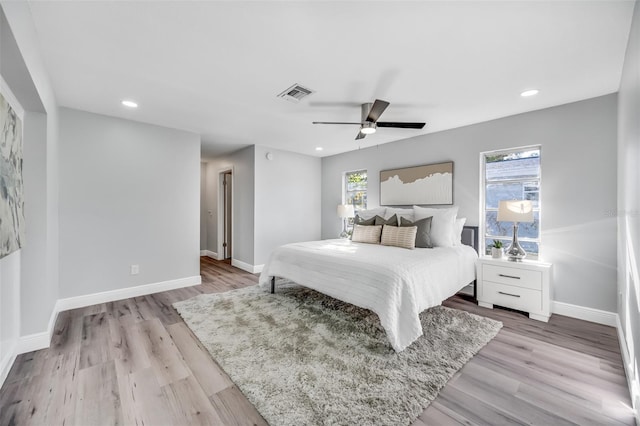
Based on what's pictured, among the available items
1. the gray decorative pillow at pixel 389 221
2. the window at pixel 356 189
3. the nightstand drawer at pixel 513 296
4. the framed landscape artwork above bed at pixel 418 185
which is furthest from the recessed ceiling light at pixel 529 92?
the window at pixel 356 189

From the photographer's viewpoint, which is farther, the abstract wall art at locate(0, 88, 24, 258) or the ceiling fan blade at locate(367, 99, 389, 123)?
the ceiling fan blade at locate(367, 99, 389, 123)

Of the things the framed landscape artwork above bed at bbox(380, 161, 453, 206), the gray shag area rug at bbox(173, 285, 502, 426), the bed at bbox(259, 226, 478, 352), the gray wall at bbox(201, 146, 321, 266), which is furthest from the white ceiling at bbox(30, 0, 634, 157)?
the gray shag area rug at bbox(173, 285, 502, 426)

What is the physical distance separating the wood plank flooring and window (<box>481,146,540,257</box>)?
1.10 m

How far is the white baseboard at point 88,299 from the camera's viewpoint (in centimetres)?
225

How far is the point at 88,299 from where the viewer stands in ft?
10.8

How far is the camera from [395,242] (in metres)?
3.40

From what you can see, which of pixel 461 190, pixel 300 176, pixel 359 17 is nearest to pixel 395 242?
pixel 461 190

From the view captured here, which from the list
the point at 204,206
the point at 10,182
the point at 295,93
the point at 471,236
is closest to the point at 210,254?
the point at 204,206

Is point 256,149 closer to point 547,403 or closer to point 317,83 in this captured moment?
point 317,83

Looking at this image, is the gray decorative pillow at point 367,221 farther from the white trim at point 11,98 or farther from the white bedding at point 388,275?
the white trim at point 11,98

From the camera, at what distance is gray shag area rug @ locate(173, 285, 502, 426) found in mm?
1586

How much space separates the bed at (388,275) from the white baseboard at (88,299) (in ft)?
4.57

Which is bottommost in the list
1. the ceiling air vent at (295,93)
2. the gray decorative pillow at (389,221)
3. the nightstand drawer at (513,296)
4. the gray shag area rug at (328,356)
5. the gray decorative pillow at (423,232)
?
the gray shag area rug at (328,356)

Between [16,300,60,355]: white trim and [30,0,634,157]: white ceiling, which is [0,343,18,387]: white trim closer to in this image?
[16,300,60,355]: white trim
